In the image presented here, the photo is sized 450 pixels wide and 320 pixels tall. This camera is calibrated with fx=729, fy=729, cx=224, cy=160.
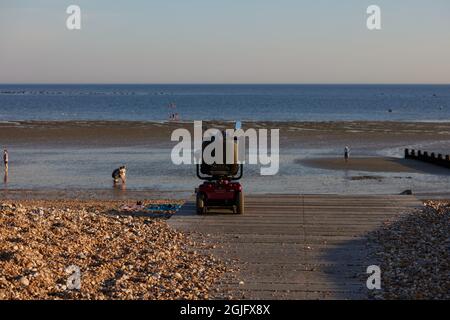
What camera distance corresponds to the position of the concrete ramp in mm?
10797

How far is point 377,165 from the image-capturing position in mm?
38969

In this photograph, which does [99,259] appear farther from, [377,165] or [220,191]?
[377,165]

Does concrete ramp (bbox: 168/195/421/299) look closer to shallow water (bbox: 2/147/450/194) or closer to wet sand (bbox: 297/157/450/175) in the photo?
shallow water (bbox: 2/147/450/194)

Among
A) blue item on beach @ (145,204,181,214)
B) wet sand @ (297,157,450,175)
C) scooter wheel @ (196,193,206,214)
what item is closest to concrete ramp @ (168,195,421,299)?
scooter wheel @ (196,193,206,214)

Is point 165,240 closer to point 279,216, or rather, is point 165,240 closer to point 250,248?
point 250,248

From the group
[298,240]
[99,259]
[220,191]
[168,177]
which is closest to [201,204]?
[220,191]

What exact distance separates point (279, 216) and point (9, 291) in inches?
315

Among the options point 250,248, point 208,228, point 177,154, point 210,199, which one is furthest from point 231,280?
point 177,154

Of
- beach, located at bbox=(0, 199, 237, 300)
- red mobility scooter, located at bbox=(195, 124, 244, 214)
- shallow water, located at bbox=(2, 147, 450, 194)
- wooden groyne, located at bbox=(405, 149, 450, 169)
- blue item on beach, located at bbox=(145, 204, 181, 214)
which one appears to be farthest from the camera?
wooden groyne, located at bbox=(405, 149, 450, 169)

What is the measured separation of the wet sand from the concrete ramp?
17.5m

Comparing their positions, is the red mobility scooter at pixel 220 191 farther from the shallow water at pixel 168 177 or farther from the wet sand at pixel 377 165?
the wet sand at pixel 377 165

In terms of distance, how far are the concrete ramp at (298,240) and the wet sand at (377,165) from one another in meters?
17.5
